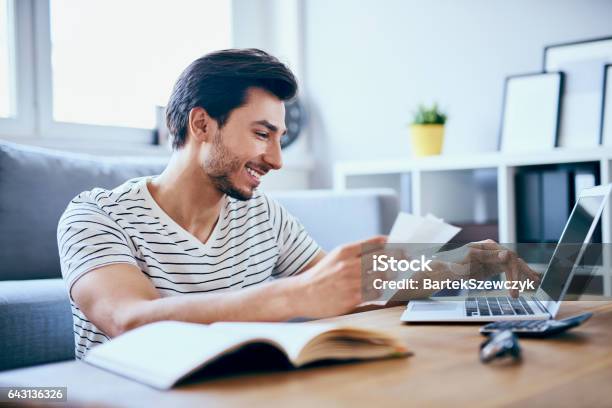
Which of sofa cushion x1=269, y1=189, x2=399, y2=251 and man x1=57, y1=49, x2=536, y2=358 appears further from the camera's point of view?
sofa cushion x1=269, y1=189, x2=399, y2=251

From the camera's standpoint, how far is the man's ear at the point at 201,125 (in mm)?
1466

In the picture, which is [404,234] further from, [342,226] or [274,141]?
[342,226]

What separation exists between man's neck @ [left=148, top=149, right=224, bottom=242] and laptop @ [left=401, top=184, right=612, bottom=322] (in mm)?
488

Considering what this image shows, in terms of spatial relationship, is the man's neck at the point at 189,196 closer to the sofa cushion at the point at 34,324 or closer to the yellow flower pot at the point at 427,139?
the sofa cushion at the point at 34,324

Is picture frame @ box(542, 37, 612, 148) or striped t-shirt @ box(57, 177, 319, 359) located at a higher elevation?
picture frame @ box(542, 37, 612, 148)

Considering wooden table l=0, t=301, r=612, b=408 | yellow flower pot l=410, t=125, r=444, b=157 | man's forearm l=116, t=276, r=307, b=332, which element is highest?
yellow flower pot l=410, t=125, r=444, b=157

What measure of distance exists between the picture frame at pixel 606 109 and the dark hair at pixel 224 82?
143 cm

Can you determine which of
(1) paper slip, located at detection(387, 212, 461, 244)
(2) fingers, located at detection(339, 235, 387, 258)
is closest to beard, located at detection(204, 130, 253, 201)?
(1) paper slip, located at detection(387, 212, 461, 244)

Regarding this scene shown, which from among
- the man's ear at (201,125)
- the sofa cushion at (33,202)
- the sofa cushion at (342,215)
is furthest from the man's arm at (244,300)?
the sofa cushion at (342,215)

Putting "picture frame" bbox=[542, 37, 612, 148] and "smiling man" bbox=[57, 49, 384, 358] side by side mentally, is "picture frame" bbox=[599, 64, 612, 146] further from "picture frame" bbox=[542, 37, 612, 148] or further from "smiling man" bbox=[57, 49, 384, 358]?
"smiling man" bbox=[57, 49, 384, 358]

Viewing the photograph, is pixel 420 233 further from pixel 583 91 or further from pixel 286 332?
pixel 583 91

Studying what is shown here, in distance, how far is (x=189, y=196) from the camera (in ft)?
4.63

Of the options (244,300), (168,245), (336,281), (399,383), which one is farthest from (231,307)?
(168,245)

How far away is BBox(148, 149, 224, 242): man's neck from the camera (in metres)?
1.39
